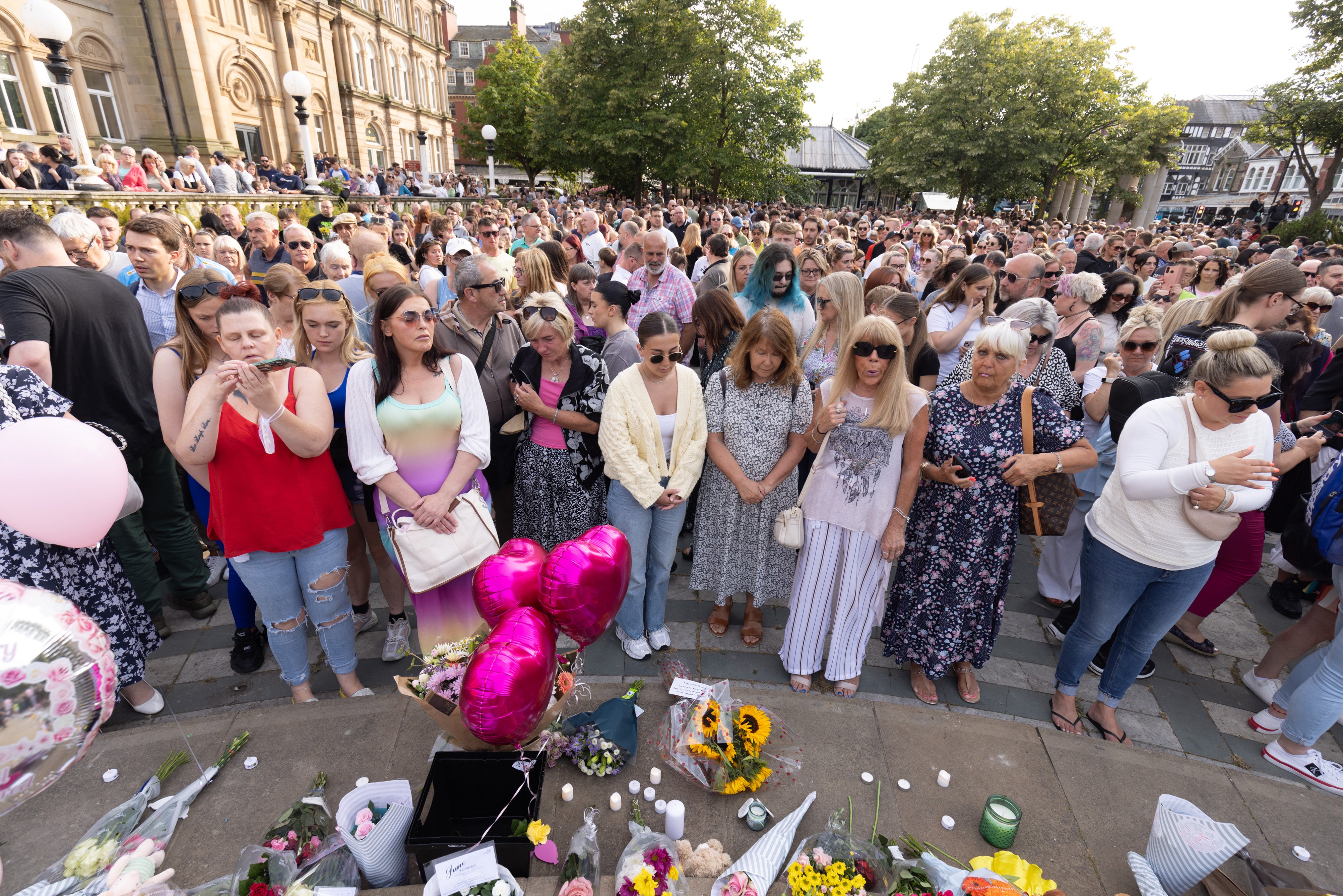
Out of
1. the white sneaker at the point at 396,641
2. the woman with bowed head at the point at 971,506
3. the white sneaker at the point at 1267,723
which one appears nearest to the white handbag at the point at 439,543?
the white sneaker at the point at 396,641

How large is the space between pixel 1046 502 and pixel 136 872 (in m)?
4.11

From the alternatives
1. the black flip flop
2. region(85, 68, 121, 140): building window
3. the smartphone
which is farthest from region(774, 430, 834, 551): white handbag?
region(85, 68, 121, 140): building window

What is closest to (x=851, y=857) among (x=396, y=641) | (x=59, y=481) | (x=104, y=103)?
(x=396, y=641)

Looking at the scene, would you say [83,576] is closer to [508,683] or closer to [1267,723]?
→ [508,683]

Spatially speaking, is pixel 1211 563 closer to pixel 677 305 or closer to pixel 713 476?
pixel 713 476

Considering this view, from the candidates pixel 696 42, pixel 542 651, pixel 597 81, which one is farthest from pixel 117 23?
pixel 542 651

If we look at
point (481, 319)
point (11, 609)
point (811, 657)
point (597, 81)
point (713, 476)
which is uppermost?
point (597, 81)

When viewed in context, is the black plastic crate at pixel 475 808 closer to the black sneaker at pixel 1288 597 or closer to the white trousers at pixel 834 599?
the white trousers at pixel 834 599

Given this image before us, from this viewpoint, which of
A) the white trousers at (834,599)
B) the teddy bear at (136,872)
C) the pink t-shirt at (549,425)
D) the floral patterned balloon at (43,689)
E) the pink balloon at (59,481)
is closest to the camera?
the floral patterned balloon at (43,689)

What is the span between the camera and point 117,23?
18.8 m

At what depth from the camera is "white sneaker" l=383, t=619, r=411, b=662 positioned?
361 cm

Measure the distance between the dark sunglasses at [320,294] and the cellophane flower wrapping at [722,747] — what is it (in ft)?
9.22

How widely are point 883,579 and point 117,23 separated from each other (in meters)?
28.4

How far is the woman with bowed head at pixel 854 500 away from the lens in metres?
2.93
